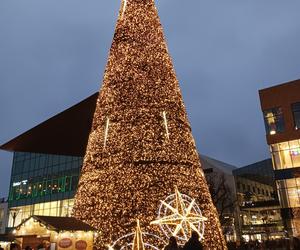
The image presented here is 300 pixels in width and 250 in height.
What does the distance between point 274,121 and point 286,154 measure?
3117 millimetres

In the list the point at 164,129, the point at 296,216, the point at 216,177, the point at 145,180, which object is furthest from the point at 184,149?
the point at 216,177

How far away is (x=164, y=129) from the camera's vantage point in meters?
10.4

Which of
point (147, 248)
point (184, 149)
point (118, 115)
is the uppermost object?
point (118, 115)

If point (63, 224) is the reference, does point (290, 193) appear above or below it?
above

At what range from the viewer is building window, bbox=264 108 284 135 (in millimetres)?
30750

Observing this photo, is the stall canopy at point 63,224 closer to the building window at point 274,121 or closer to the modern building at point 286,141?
the modern building at point 286,141

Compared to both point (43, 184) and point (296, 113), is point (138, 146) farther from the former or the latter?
point (43, 184)

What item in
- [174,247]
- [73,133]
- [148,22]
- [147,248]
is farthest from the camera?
[73,133]

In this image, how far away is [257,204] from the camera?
48.4 metres

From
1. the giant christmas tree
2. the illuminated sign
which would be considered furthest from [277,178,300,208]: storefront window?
the illuminated sign

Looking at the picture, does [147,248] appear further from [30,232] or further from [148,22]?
[148,22]

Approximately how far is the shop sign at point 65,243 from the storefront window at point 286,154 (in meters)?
24.5

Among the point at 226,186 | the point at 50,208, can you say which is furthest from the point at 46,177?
the point at 226,186

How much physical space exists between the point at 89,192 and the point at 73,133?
30.2 ft
